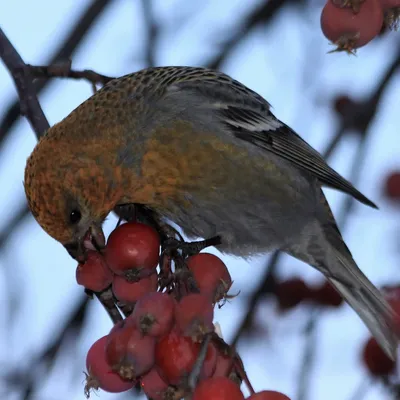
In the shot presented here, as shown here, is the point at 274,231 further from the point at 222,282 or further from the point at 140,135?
the point at 222,282

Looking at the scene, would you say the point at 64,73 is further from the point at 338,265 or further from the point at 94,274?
the point at 338,265

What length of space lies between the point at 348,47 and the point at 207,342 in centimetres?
127

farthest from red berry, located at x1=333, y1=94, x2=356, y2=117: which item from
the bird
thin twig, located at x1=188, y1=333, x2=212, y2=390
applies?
thin twig, located at x1=188, y1=333, x2=212, y2=390

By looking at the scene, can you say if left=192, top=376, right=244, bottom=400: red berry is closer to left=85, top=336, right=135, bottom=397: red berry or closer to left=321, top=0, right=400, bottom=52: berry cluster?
left=85, top=336, right=135, bottom=397: red berry

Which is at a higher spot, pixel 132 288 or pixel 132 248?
pixel 132 248

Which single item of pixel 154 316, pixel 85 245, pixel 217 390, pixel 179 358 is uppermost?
pixel 85 245

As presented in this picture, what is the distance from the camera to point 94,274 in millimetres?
2545

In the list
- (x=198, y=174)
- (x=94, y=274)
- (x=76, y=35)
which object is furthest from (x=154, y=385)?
(x=76, y=35)

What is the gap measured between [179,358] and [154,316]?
0.13 metres

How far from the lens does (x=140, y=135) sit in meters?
3.32

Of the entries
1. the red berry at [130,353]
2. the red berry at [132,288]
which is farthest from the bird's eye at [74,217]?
the red berry at [130,353]

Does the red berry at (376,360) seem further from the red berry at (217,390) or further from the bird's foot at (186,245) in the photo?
the red berry at (217,390)

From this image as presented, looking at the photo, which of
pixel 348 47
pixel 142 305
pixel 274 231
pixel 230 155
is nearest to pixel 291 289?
pixel 274 231

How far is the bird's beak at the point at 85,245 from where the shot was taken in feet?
8.68
